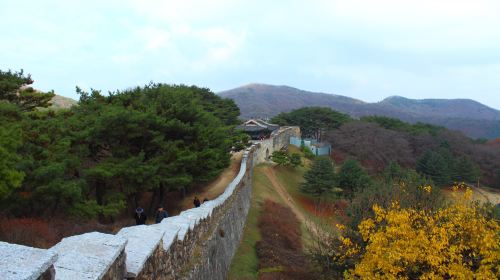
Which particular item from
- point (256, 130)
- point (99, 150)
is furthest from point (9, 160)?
point (256, 130)

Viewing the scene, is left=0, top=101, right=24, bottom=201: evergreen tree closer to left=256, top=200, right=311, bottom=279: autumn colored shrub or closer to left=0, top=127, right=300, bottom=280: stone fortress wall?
left=0, top=127, right=300, bottom=280: stone fortress wall

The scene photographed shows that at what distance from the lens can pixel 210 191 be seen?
78.6 feet

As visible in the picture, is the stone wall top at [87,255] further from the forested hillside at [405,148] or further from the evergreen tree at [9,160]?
the forested hillside at [405,148]

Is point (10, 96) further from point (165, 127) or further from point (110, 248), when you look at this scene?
point (110, 248)

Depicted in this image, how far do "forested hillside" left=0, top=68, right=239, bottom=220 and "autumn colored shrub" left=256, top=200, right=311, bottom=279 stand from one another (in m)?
4.11

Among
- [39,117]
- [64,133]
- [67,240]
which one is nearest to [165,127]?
[64,133]

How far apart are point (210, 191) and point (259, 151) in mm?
15009

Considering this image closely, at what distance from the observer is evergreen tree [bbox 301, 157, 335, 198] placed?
116 ft

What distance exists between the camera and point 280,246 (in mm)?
19344

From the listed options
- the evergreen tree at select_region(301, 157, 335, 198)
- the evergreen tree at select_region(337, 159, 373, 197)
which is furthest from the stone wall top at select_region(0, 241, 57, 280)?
the evergreen tree at select_region(337, 159, 373, 197)

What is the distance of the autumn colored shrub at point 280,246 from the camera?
51.8 feet

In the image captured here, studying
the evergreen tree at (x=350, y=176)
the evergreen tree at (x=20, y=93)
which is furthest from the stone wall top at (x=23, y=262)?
the evergreen tree at (x=350, y=176)

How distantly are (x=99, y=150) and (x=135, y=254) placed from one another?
1761 centimetres

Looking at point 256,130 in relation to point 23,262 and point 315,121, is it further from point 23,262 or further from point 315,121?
point 23,262
